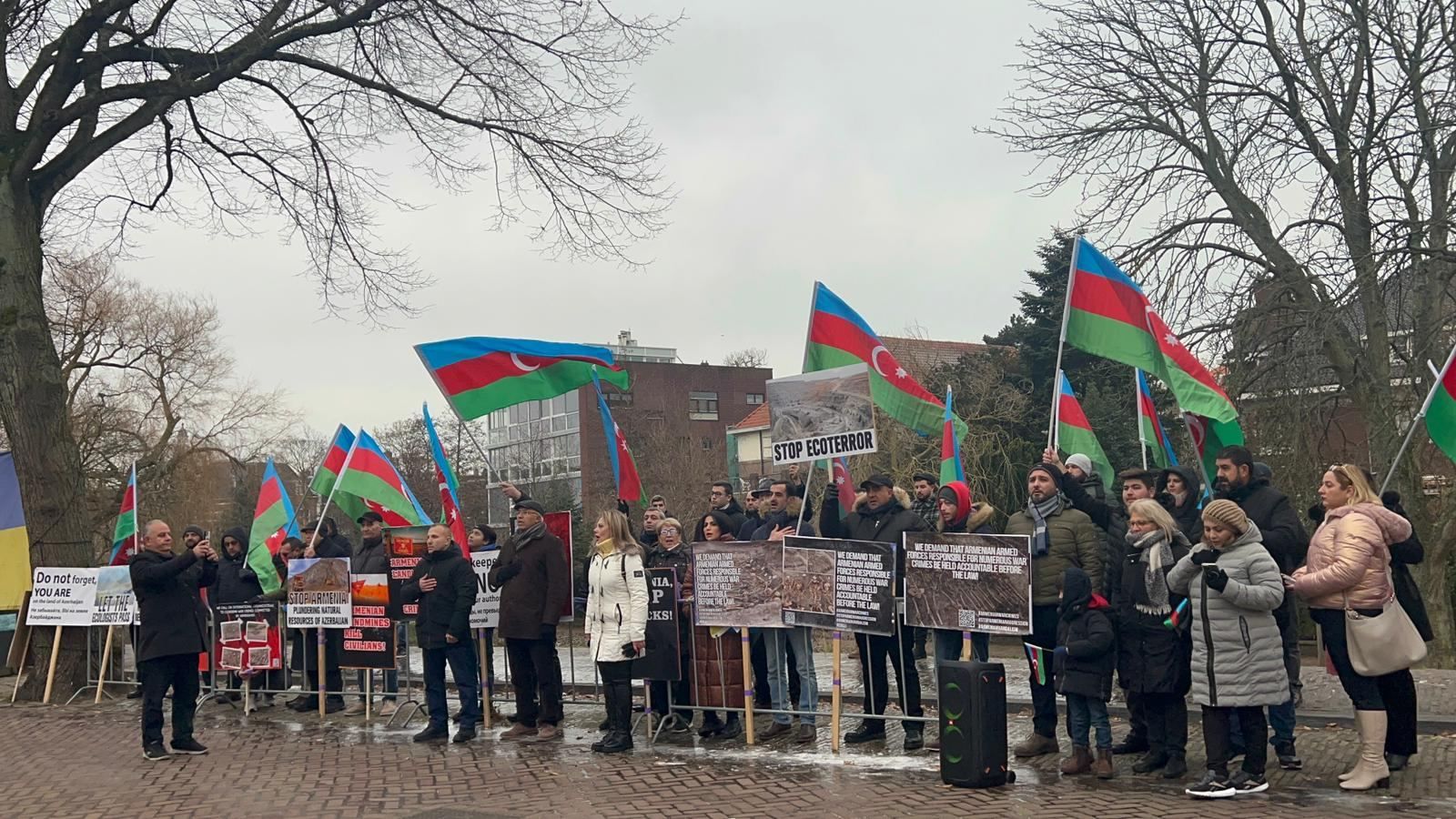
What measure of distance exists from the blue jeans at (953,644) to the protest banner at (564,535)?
3032mm

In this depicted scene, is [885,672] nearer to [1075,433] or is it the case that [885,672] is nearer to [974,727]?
[974,727]

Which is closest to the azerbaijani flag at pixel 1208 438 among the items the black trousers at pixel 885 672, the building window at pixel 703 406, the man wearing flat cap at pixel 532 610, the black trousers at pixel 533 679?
the black trousers at pixel 885 672

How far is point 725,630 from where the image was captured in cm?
1029

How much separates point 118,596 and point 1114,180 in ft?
50.9

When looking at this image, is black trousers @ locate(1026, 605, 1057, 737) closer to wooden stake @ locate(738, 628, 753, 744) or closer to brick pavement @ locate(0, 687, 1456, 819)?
brick pavement @ locate(0, 687, 1456, 819)

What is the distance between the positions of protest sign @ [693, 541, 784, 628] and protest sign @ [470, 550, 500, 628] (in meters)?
2.41

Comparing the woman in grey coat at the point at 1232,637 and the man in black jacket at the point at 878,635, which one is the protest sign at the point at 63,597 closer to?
the man in black jacket at the point at 878,635

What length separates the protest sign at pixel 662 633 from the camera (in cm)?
1028

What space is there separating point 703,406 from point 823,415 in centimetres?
7481

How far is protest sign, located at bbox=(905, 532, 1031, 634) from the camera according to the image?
337 inches

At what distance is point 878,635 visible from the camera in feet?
31.3

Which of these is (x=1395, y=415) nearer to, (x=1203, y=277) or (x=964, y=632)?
(x=1203, y=277)

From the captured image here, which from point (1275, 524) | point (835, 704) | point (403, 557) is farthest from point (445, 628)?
point (1275, 524)

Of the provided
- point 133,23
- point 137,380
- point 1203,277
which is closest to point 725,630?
point 133,23
